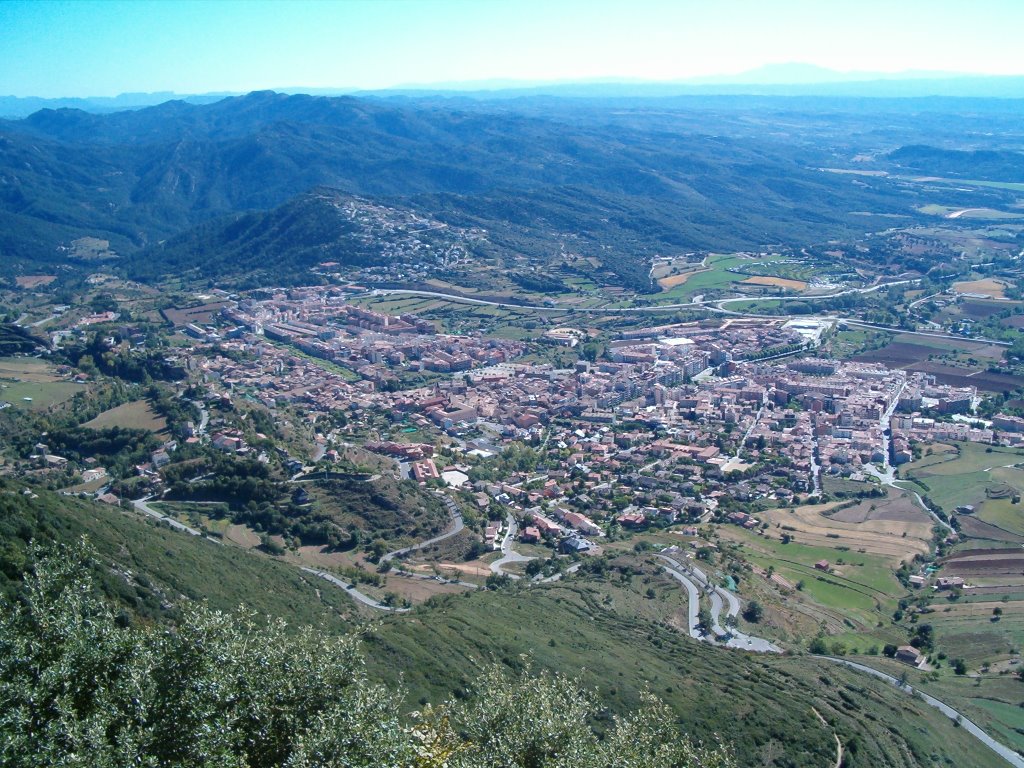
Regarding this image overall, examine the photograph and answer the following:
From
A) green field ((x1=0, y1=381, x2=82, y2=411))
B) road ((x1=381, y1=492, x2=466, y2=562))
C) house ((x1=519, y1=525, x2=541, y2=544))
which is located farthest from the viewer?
green field ((x1=0, y1=381, x2=82, y2=411))

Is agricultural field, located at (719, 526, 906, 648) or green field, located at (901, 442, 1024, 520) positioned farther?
green field, located at (901, 442, 1024, 520)

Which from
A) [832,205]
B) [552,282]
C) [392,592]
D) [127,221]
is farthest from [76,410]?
[832,205]

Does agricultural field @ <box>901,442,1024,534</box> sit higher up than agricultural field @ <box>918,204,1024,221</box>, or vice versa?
agricultural field @ <box>918,204,1024,221</box>

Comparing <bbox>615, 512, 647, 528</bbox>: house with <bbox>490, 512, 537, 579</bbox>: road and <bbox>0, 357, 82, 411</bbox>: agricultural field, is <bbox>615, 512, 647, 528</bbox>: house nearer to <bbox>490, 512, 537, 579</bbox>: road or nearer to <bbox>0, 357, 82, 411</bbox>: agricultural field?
<bbox>490, 512, 537, 579</bbox>: road

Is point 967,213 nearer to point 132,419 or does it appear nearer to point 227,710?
point 132,419

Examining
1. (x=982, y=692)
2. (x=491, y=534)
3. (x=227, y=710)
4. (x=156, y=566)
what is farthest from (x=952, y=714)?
(x=156, y=566)

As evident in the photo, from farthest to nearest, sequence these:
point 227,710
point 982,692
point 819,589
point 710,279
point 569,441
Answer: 1. point 710,279
2. point 569,441
3. point 819,589
4. point 982,692
5. point 227,710

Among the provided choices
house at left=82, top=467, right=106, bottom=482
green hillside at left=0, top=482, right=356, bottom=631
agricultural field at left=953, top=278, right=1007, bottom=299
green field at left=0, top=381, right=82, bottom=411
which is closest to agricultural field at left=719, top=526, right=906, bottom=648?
green hillside at left=0, top=482, right=356, bottom=631

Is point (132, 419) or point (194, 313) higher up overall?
point (132, 419)

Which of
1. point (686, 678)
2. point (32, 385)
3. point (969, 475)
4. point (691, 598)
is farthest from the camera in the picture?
point (32, 385)
